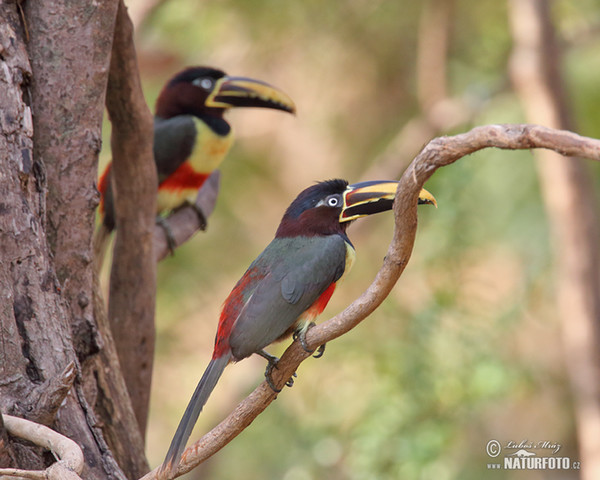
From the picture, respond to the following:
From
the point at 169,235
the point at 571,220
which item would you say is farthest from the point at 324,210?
the point at 571,220

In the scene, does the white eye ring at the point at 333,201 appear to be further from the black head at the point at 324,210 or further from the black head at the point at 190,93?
the black head at the point at 190,93

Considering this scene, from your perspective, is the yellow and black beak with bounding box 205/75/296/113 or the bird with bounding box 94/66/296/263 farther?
the bird with bounding box 94/66/296/263

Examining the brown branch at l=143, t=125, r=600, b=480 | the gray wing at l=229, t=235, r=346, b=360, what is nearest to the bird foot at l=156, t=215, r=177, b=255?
the gray wing at l=229, t=235, r=346, b=360

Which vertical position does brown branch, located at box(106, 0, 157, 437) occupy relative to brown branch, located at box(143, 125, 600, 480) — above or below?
above

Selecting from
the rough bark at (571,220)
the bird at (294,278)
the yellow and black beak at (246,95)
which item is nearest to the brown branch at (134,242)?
the bird at (294,278)

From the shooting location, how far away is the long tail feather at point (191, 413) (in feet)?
6.81

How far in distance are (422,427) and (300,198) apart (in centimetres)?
223

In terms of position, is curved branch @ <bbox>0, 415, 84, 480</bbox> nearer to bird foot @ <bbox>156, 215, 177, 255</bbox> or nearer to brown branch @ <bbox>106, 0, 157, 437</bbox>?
brown branch @ <bbox>106, 0, 157, 437</bbox>

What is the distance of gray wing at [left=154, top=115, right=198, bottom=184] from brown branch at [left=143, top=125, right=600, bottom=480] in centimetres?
206

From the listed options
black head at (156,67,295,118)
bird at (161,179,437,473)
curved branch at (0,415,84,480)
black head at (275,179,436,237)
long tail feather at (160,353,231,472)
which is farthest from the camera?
black head at (156,67,295,118)

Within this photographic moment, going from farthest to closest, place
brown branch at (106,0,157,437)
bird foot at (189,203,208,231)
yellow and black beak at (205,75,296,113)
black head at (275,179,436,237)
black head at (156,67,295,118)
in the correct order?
1. bird foot at (189,203,208,231)
2. black head at (156,67,295,118)
3. yellow and black beak at (205,75,296,113)
4. brown branch at (106,0,157,437)
5. black head at (275,179,436,237)

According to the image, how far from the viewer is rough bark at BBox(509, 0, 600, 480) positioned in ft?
15.4

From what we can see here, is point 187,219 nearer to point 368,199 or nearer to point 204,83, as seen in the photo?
point 204,83

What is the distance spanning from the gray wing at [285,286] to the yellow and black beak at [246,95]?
129 cm
